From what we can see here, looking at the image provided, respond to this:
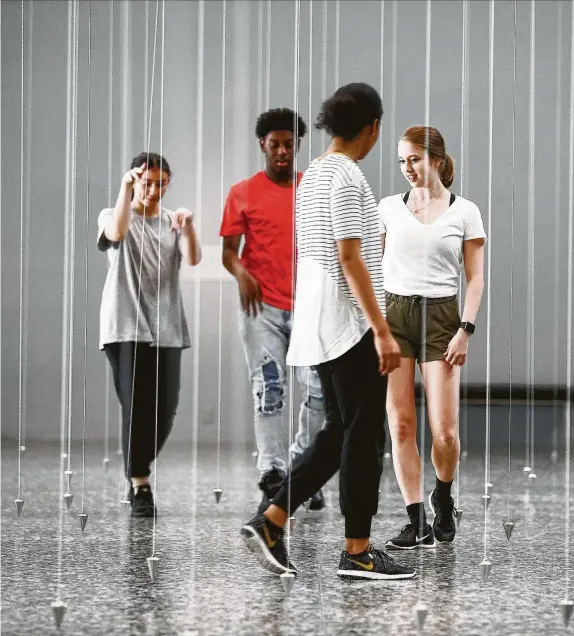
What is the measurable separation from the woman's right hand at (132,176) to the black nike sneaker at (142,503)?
978 mm

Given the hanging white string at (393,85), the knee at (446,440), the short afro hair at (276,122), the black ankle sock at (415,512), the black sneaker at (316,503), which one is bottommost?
the black sneaker at (316,503)

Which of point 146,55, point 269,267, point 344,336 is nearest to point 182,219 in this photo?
point 269,267

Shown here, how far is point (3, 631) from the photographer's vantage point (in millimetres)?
2170

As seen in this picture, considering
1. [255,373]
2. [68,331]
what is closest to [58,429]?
[68,331]

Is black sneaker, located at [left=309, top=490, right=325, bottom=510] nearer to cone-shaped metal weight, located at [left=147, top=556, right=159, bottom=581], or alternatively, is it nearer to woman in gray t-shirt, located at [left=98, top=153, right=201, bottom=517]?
woman in gray t-shirt, located at [left=98, top=153, right=201, bottom=517]

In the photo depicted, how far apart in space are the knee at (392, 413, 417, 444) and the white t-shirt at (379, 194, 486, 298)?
34 cm

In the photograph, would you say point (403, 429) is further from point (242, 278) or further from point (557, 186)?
point (557, 186)

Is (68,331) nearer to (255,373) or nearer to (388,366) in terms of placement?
(255,373)

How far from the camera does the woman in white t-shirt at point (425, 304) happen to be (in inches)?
122

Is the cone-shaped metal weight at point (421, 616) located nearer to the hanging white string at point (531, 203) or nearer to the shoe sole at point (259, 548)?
the shoe sole at point (259, 548)

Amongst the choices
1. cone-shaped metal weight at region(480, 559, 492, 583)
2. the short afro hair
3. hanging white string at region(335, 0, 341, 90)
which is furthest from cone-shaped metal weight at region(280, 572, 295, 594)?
hanging white string at region(335, 0, 341, 90)

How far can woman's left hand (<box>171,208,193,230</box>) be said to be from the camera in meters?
3.67

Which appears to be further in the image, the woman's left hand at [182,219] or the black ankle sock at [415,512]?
the woman's left hand at [182,219]

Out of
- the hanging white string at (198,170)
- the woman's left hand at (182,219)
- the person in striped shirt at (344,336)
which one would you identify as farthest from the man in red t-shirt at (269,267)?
the hanging white string at (198,170)
